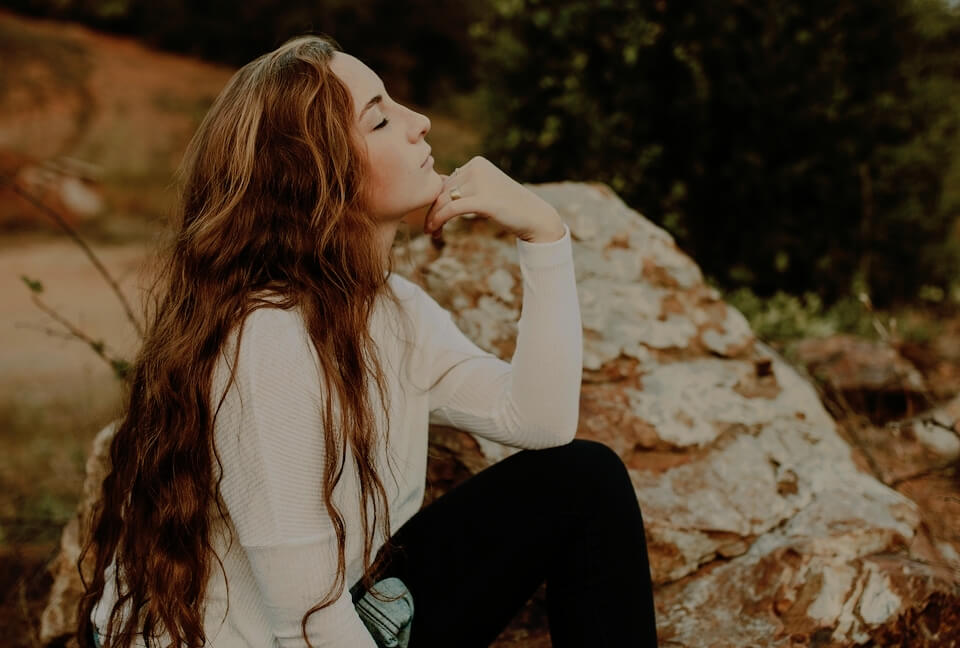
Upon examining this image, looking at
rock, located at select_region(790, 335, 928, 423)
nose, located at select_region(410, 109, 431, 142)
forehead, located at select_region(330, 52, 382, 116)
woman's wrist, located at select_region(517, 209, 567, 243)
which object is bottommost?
rock, located at select_region(790, 335, 928, 423)

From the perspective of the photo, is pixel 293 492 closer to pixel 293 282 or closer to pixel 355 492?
pixel 355 492

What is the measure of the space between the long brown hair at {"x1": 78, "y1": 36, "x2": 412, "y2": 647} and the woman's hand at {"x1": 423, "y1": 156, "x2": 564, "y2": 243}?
0.17 metres

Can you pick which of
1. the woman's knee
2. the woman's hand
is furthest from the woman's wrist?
the woman's knee

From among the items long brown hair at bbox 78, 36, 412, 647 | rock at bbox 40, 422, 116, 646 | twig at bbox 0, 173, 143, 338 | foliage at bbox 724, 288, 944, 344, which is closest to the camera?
long brown hair at bbox 78, 36, 412, 647

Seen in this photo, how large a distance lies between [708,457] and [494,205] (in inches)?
39.2

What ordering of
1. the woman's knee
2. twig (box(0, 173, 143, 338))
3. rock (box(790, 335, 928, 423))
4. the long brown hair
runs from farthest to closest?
rock (box(790, 335, 928, 423)) → twig (box(0, 173, 143, 338)) → the woman's knee → the long brown hair

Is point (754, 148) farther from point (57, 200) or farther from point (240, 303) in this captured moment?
point (57, 200)

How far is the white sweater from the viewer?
1514 mm

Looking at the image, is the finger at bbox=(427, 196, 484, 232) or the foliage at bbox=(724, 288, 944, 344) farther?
the foliage at bbox=(724, 288, 944, 344)

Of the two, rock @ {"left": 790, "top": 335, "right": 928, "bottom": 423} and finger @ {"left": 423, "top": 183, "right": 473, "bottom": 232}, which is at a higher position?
finger @ {"left": 423, "top": 183, "right": 473, "bottom": 232}

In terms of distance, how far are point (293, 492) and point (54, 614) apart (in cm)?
128

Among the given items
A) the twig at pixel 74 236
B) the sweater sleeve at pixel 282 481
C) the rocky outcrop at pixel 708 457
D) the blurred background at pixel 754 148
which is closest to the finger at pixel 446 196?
the sweater sleeve at pixel 282 481

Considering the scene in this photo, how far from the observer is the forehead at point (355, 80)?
176 centimetres

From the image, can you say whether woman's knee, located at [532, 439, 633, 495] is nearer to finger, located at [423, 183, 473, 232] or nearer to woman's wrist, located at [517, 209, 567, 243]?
woman's wrist, located at [517, 209, 567, 243]
